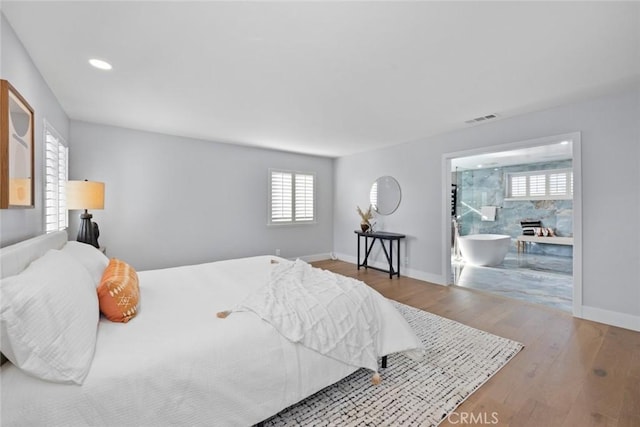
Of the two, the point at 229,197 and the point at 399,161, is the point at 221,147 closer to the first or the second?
the point at 229,197

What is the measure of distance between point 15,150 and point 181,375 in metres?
1.82

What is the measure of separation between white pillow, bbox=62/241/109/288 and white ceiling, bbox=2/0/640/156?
1506 millimetres

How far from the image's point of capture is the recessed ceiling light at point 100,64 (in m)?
2.23

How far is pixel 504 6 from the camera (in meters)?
1.62

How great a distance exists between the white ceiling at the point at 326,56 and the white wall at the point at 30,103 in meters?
0.10

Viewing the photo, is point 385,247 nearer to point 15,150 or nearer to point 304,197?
point 304,197

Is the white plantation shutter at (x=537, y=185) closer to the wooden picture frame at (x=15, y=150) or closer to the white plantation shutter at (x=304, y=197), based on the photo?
the white plantation shutter at (x=304, y=197)

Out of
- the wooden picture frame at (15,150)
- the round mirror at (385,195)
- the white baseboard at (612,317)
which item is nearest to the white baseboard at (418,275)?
the round mirror at (385,195)

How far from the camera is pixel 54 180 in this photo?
2.81 m

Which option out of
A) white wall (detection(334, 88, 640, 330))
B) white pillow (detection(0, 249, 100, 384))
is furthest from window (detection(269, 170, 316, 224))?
white pillow (detection(0, 249, 100, 384))

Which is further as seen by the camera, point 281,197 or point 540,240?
point 540,240

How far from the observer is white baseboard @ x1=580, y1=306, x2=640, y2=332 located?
2.78 m

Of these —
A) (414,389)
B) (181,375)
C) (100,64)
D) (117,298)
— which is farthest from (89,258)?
(414,389)

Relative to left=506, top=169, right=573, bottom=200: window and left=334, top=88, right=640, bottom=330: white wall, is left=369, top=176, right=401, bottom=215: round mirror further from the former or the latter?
left=506, top=169, right=573, bottom=200: window
